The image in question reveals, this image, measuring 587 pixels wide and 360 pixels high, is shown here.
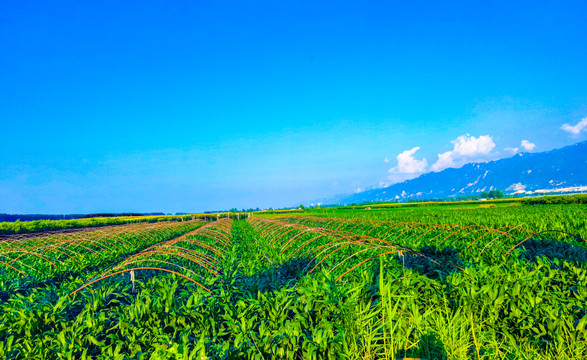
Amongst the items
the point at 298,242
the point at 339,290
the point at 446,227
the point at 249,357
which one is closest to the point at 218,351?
the point at 249,357

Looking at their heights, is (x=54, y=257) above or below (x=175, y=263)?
above

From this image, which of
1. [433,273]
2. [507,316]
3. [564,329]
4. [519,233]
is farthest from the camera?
[519,233]

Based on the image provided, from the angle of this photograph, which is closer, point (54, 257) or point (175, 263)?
point (175, 263)

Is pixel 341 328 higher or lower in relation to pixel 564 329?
higher

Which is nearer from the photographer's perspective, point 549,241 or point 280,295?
point 280,295

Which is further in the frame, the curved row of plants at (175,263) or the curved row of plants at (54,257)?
the curved row of plants at (54,257)

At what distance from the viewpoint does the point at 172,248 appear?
7664 mm

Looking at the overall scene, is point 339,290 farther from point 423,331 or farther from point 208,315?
point 208,315

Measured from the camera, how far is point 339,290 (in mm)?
3283

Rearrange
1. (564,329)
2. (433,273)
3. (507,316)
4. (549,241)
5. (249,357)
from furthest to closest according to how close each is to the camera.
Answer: (549,241), (433,273), (507,316), (564,329), (249,357)

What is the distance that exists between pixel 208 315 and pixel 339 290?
1711mm

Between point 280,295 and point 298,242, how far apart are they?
662 cm

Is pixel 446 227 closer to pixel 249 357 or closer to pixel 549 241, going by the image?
pixel 549 241

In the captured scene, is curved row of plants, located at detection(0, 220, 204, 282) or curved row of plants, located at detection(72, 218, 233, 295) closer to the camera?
curved row of plants, located at detection(72, 218, 233, 295)
